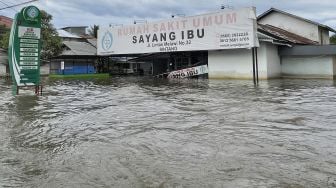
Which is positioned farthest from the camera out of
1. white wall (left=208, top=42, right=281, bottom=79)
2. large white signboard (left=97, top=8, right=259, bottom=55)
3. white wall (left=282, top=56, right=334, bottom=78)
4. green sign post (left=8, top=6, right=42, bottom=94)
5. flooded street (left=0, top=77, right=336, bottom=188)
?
white wall (left=282, top=56, right=334, bottom=78)

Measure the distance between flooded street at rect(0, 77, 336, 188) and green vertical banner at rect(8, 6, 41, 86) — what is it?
594cm

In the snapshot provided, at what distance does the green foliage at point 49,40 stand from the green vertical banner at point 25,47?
28.2m

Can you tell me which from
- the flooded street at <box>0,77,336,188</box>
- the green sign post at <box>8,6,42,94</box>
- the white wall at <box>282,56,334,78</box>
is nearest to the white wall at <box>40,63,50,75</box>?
the white wall at <box>282,56,334,78</box>

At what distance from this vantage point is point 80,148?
7.39 meters

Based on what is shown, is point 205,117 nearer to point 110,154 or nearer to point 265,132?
point 265,132

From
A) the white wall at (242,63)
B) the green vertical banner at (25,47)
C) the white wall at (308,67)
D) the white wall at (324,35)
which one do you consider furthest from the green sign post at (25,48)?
the white wall at (324,35)

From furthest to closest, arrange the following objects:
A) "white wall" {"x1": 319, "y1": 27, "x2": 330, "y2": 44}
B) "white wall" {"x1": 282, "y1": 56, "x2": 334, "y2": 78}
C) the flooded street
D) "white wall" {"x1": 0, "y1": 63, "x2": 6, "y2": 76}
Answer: "white wall" {"x1": 0, "y1": 63, "x2": 6, "y2": 76}
"white wall" {"x1": 319, "y1": 27, "x2": 330, "y2": 44}
"white wall" {"x1": 282, "y1": 56, "x2": 334, "y2": 78}
the flooded street

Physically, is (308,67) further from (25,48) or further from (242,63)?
(25,48)

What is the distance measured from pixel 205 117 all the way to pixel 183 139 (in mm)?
3074

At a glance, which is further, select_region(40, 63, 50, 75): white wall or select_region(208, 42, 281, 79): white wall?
select_region(40, 63, 50, 75): white wall

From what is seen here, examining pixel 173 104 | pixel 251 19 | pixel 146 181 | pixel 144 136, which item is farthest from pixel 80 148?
pixel 251 19

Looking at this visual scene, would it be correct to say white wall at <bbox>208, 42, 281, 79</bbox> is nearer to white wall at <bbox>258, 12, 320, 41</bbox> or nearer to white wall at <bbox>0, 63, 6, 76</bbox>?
white wall at <bbox>258, 12, 320, 41</bbox>

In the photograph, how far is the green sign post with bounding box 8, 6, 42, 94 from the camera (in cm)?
1791

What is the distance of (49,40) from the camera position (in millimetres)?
45844
